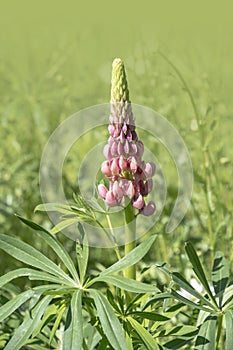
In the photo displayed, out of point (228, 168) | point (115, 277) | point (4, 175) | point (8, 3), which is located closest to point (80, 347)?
point (115, 277)

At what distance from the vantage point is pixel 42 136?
2.63 m

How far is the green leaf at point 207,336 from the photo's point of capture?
1101mm

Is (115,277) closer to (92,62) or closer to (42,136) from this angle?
(42,136)

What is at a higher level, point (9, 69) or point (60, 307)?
point (9, 69)

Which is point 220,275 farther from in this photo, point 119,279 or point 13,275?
point 13,275

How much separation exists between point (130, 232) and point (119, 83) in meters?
0.27

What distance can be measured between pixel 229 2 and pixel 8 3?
6.61 ft

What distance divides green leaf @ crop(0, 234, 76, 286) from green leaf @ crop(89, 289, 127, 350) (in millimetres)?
93

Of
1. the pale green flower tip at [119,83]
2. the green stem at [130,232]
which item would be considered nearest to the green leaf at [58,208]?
the green stem at [130,232]

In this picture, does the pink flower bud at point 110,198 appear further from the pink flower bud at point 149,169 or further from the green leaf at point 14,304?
the green leaf at point 14,304

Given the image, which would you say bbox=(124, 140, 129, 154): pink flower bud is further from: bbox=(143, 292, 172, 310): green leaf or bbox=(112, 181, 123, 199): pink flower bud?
bbox=(143, 292, 172, 310): green leaf

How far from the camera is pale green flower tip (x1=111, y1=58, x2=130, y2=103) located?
3.62ft

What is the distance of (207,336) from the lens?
112cm

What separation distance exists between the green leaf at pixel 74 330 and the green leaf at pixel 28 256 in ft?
0.30
